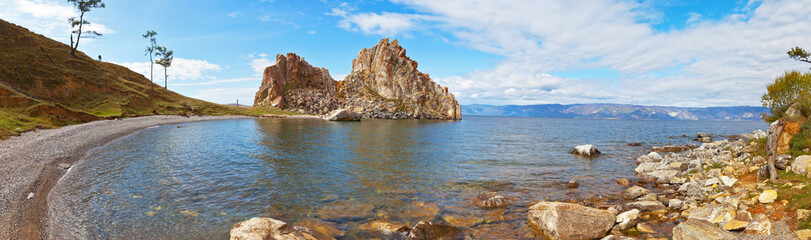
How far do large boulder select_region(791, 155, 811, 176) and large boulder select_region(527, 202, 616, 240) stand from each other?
9.80m

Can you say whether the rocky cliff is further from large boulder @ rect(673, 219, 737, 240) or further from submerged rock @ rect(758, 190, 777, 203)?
large boulder @ rect(673, 219, 737, 240)

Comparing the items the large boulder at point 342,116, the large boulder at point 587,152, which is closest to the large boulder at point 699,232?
the large boulder at point 587,152

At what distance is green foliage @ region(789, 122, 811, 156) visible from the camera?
16.9 m

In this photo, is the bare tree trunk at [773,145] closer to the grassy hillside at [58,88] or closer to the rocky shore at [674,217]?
the rocky shore at [674,217]

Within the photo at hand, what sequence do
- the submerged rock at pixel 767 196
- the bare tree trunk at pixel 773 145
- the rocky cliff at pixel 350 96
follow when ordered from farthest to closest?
the rocky cliff at pixel 350 96, the bare tree trunk at pixel 773 145, the submerged rock at pixel 767 196

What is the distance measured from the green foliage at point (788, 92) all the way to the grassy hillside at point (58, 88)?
7454 cm

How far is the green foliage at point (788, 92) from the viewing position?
20.9m

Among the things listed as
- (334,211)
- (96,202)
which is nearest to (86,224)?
(96,202)

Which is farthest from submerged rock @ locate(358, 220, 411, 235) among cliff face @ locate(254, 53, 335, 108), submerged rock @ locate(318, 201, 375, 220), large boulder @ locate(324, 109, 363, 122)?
cliff face @ locate(254, 53, 335, 108)

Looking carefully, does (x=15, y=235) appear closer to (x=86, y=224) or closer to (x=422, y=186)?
(x=86, y=224)

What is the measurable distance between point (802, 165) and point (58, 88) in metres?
108

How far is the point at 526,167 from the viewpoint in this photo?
29.5 metres

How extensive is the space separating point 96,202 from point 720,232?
26.9m

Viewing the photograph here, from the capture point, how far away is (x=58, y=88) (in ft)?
215
